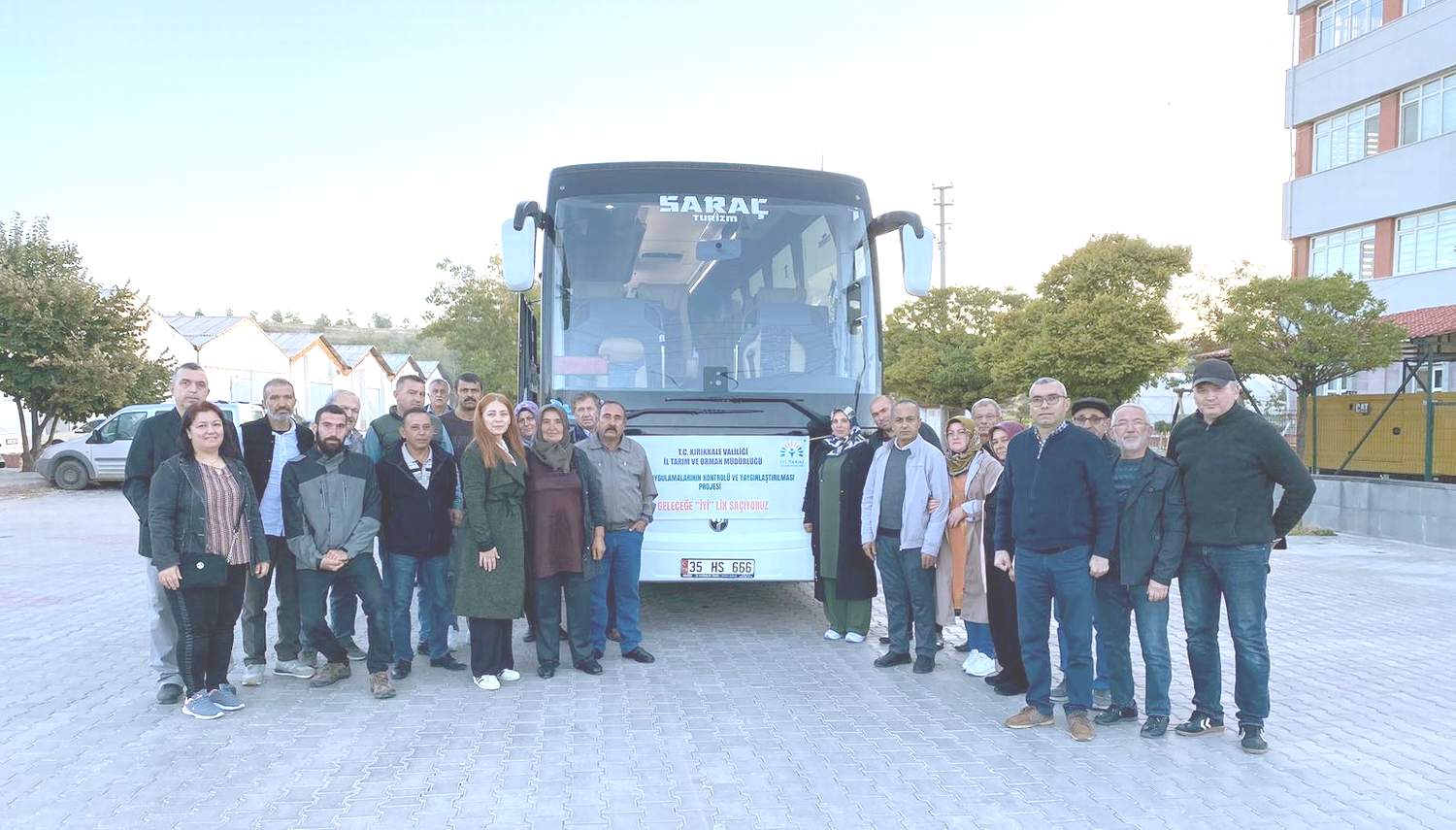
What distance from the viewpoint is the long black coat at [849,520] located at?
727 centimetres

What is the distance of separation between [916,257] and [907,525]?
227cm

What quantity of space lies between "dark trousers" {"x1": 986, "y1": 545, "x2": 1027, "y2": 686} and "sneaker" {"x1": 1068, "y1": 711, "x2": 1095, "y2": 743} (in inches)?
28.9

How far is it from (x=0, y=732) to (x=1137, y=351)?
1122 inches

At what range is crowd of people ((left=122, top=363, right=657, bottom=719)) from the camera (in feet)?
18.4

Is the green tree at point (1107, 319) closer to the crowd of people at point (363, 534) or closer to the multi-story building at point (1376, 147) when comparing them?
the multi-story building at point (1376, 147)

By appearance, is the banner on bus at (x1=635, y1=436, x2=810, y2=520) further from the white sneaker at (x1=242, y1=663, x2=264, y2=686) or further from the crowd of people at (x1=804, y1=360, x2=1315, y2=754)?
the white sneaker at (x1=242, y1=663, x2=264, y2=686)

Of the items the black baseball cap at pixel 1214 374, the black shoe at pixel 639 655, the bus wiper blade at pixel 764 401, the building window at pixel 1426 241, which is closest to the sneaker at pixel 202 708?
the black shoe at pixel 639 655

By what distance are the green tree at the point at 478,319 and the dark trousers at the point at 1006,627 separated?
40712 mm

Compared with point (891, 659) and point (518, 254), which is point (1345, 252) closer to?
point (891, 659)

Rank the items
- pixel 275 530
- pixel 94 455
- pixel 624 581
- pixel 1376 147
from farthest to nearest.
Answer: pixel 1376 147
pixel 94 455
pixel 624 581
pixel 275 530

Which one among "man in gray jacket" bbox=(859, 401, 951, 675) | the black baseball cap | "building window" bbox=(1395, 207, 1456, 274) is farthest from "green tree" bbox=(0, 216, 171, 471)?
"building window" bbox=(1395, 207, 1456, 274)

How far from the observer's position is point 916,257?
7.94 meters

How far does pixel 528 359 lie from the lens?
28.6 feet

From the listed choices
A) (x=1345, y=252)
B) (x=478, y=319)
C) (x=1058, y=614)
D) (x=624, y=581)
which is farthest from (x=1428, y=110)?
(x=478, y=319)
